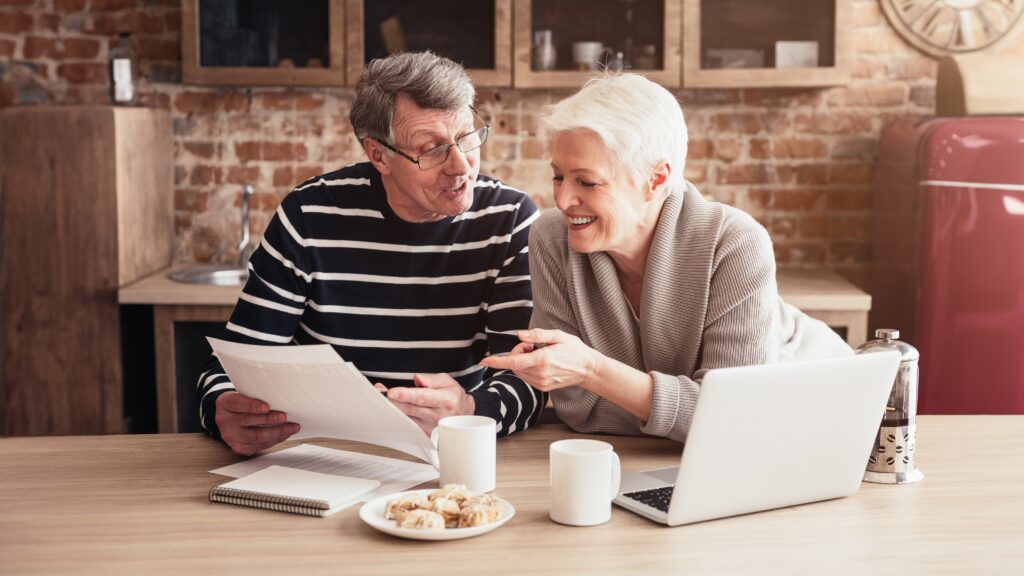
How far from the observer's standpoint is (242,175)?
147 inches

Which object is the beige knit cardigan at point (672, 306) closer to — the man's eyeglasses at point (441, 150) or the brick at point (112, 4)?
the man's eyeglasses at point (441, 150)

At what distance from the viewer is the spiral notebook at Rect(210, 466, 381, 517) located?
1.42 meters

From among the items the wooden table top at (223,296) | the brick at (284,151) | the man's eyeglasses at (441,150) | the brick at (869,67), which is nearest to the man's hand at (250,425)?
the man's eyeglasses at (441,150)

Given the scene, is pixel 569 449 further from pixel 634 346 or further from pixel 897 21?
pixel 897 21

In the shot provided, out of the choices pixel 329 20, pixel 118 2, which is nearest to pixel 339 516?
pixel 329 20

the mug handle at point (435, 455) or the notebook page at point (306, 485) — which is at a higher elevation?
the mug handle at point (435, 455)

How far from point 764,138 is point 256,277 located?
214cm

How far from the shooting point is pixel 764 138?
3699 millimetres

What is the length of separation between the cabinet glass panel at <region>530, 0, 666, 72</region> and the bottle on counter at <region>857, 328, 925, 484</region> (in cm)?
197

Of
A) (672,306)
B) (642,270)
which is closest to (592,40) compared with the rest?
(642,270)

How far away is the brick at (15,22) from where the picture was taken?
365cm

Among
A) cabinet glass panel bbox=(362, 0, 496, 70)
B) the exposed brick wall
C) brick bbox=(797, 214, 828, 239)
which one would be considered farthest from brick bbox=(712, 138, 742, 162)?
cabinet glass panel bbox=(362, 0, 496, 70)

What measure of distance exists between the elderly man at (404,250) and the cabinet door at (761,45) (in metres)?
1.39

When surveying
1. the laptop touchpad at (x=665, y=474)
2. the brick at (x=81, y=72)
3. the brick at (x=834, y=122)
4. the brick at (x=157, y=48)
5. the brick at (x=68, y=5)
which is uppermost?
the brick at (x=68, y=5)
